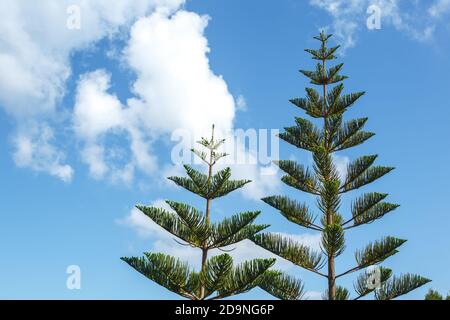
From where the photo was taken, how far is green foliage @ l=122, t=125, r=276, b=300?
9.09m

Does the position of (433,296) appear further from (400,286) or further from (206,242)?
(206,242)

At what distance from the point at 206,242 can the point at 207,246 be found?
0.25 feet

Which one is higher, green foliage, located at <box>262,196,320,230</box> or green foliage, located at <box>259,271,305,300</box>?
green foliage, located at <box>262,196,320,230</box>

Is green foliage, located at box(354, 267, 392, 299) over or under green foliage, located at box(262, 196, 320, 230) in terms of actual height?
under

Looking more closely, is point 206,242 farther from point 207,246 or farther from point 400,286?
point 400,286

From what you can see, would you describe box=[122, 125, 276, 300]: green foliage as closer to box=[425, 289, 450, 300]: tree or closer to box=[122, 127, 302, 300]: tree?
box=[122, 127, 302, 300]: tree

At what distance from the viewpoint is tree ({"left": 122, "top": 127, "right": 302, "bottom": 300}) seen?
909 cm

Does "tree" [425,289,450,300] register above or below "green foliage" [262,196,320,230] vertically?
below

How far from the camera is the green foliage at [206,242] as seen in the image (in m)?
9.09

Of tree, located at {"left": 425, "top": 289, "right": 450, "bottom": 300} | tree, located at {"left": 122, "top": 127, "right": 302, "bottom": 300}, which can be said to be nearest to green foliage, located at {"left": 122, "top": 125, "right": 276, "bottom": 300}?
tree, located at {"left": 122, "top": 127, "right": 302, "bottom": 300}

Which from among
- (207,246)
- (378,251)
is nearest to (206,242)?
(207,246)

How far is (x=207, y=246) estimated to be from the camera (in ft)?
32.1
